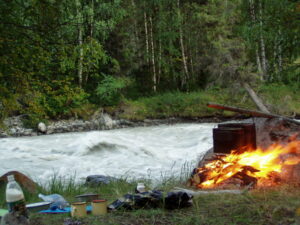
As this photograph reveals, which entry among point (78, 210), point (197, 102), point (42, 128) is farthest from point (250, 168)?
point (197, 102)

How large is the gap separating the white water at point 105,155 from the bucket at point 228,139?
256 centimetres

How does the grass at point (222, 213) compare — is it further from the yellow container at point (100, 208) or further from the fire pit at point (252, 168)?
the fire pit at point (252, 168)

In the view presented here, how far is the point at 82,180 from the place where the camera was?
8.43 m

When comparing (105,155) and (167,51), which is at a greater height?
(167,51)

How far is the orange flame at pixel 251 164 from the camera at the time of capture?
5.70 meters

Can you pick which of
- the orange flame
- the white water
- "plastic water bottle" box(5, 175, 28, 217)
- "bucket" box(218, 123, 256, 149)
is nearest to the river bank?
the white water

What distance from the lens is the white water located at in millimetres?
9523

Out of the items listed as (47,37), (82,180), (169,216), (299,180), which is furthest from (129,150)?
(169,216)

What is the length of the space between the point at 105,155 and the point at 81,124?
8339 millimetres

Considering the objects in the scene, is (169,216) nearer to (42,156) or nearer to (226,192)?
(226,192)

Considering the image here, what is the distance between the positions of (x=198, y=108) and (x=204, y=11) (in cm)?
763

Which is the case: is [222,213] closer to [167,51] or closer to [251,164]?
[251,164]

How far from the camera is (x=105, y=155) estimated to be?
38.1 ft

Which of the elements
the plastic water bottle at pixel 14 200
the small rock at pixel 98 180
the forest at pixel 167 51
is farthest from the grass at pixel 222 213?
the forest at pixel 167 51
